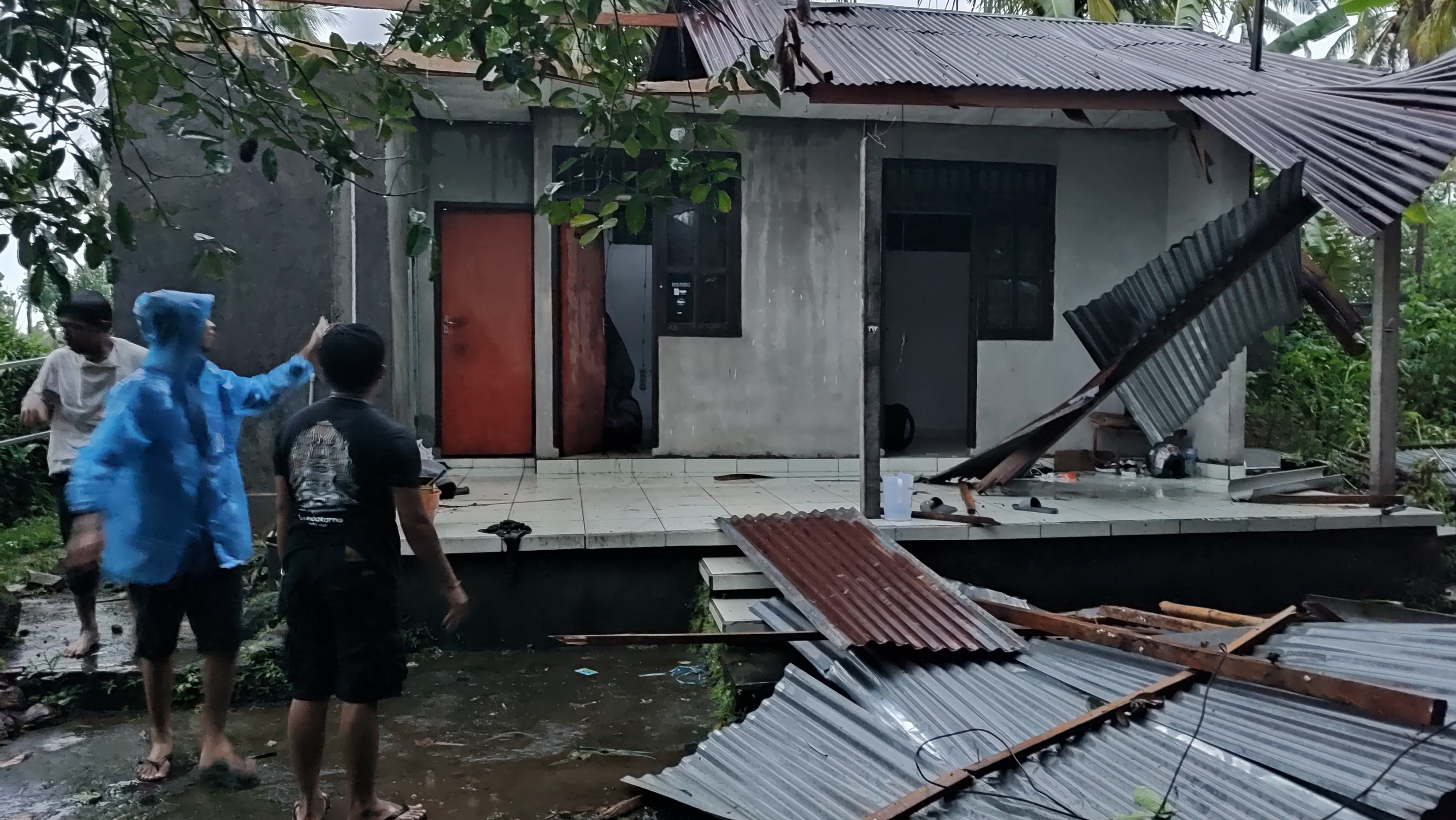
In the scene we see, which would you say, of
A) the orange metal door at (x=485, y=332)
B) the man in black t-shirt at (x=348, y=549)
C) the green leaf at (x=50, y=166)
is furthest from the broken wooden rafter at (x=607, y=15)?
the man in black t-shirt at (x=348, y=549)

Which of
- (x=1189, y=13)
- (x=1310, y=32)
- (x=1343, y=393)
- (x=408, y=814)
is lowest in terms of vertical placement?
(x=408, y=814)

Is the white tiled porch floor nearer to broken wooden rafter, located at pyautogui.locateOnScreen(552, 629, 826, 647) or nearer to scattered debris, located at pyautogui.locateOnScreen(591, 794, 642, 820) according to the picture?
broken wooden rafter, located at pyautogui.locateOnScreen(552, 629, 826, 647)

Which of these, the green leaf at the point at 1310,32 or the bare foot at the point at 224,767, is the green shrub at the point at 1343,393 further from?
→ the bare foot at the point at 224,767

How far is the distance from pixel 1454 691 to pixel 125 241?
4.06m

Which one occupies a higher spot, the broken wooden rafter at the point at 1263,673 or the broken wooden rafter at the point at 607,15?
the broken wooden rafter at the point at 607,15

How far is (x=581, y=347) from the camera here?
8227 mm

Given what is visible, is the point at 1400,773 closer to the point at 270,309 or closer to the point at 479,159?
the point at 270,309

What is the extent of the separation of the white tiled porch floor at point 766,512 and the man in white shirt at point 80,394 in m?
1.65

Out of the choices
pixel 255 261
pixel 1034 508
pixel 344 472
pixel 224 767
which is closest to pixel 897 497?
pixel 1034 508

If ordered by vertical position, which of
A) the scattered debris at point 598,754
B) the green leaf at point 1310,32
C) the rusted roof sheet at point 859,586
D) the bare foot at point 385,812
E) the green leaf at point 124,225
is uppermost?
the green leaf at point 1310,32

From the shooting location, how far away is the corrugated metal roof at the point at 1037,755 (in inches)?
101

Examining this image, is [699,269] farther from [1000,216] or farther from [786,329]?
[1000,216]

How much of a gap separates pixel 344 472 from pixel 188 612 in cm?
116

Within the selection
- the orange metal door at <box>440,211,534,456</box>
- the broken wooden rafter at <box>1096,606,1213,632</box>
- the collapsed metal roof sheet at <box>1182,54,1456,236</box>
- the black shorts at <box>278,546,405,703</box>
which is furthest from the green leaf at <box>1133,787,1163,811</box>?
the orange metal door at <box>440,211,534,456</box>
